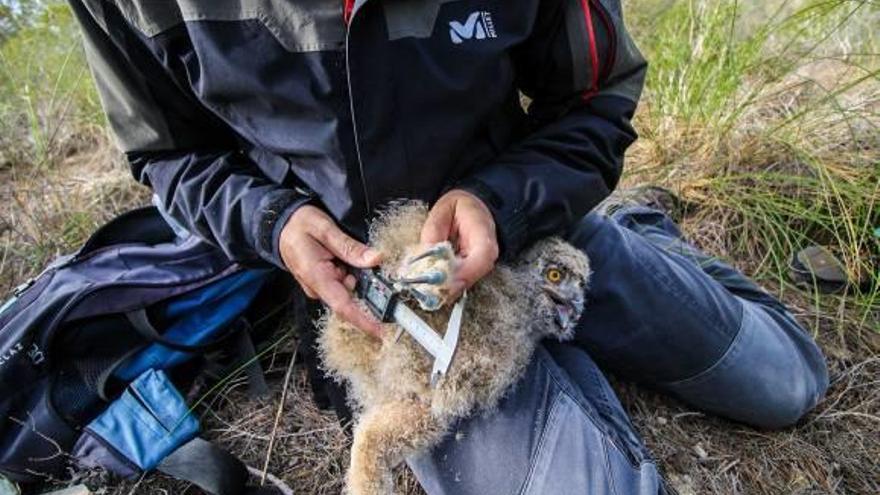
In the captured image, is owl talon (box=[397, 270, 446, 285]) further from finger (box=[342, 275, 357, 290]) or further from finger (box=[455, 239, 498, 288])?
finger (box=[342, 275, 357, 290])

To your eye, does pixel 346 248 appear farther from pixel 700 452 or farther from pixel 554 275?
pixel 700 452

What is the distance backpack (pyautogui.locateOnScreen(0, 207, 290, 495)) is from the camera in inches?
55.7

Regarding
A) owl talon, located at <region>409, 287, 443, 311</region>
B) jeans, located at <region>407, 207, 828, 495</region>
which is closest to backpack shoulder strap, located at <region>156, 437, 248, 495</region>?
jeans, located at <region>407, 207, 828, 495</region>

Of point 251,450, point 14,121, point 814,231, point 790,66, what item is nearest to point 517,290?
point 251,450

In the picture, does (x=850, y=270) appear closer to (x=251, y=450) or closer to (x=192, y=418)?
(x=251, y=450)

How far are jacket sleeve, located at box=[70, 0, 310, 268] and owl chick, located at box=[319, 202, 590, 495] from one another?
9.4 inches

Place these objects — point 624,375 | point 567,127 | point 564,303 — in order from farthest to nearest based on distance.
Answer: point 624,375, point 567,127, point 564,303

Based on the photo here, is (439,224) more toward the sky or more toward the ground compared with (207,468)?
more toward the sky

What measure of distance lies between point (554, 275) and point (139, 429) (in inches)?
40.5

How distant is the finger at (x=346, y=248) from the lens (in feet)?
3.56

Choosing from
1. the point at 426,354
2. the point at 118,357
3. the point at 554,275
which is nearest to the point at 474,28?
the point at 554,275

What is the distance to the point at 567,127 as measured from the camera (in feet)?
4.27

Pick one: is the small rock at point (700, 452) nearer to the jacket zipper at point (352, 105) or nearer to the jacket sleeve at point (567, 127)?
the jacket sleeve at point (567, 127)

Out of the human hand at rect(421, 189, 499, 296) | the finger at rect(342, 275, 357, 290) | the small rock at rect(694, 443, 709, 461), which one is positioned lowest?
Result: the small rock at rect(694, 443, 709, 461)
